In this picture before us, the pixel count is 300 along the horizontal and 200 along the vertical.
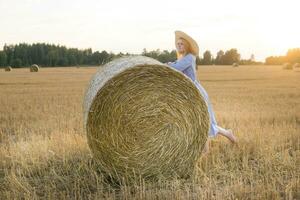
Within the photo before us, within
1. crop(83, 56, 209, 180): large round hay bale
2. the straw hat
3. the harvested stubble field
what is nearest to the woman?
the straw hat

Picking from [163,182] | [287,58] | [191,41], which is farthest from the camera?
[287,58]

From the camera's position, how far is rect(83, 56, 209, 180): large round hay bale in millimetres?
5168

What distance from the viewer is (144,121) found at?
5.37 m

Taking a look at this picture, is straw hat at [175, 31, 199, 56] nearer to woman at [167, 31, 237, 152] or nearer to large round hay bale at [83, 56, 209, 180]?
woman at [167, 31, 237, 152]

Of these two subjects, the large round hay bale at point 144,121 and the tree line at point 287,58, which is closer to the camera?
the large round hay bale at point 144,121

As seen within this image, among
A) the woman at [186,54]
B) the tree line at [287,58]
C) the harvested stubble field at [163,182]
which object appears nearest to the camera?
the harvested stubble field at [163,182]

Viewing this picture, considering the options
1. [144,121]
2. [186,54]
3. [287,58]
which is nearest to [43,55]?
[287,58]

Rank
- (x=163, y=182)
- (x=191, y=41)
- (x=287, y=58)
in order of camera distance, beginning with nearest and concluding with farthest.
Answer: (x=163, y=182) → (x=191, y=41) → (x=287, y=58)

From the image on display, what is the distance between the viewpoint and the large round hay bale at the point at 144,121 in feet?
17.0

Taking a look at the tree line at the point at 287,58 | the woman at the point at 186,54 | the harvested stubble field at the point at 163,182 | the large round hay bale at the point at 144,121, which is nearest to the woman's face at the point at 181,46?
the woman at the point at 186,54

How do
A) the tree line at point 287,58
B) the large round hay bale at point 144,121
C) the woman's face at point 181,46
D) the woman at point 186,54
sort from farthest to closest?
the tree line at point 287,58
the woman's face at point 181,46
the woman at point 186,54
the large round hay bale at point 144,121

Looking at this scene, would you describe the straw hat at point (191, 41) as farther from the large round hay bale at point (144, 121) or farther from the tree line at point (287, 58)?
the tree line at point (287, 58)

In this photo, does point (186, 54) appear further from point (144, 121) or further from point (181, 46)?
point (144, 121)

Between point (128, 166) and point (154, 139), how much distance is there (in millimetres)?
437
